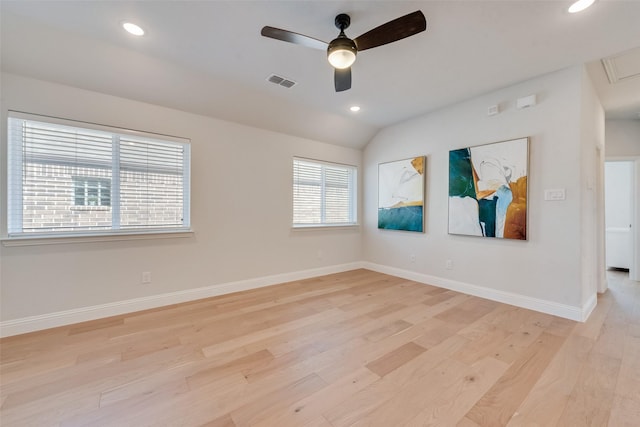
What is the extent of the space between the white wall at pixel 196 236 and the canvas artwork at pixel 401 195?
32.0 inches

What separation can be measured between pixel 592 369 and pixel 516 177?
6.56ft

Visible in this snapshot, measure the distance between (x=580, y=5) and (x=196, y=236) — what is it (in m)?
4.24

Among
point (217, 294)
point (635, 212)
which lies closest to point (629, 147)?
point (635, 212)

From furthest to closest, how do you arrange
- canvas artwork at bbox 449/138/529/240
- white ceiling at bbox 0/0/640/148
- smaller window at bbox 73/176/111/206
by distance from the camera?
canvas artwork at bbox 449/138/529/240
smaller window at bbox 73/176/111/206
white ceiling at bbox 0/0/640/148

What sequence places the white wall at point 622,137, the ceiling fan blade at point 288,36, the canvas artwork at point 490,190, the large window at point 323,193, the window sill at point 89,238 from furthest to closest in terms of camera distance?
the large window at point 323,193, the white wall at point 622,137, the canvas artwork at point 490,190, the window sill at point 89,238, the ceiling fan blade at point 288,36

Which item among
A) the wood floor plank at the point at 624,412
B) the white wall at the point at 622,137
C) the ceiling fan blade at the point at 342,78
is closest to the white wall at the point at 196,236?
the ceiling fan blade at the point at 342,78

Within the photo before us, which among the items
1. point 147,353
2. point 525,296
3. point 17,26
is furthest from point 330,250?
point 17,26

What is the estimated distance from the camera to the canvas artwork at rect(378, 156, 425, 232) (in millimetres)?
4168

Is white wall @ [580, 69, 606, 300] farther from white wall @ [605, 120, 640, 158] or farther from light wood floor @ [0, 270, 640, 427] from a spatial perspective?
white wall @ [605, 120, 640, 158]

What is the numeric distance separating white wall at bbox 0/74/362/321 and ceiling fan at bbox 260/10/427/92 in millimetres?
1995

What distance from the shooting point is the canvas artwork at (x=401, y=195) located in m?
4.17

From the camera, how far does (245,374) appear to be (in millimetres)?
1853

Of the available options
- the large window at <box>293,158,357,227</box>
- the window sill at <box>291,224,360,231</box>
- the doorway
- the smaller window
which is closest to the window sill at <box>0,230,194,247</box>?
the smaller window

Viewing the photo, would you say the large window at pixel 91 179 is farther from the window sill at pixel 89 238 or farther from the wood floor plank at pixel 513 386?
the wood floor plank at pixel 513 386
